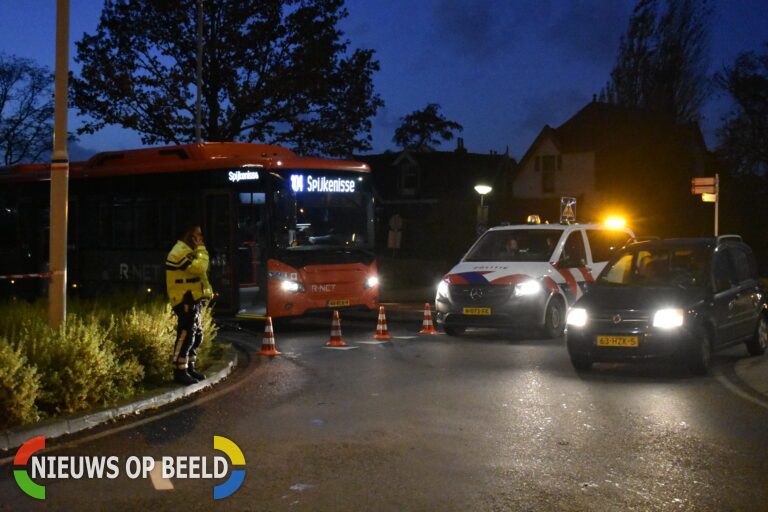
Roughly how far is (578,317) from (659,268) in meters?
1.73

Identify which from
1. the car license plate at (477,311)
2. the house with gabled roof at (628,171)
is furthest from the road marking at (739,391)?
the house with gabled roof at (628,171)

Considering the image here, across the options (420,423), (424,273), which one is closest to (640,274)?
(420,423)

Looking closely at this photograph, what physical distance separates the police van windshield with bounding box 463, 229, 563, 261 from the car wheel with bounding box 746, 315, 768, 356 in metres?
3.77

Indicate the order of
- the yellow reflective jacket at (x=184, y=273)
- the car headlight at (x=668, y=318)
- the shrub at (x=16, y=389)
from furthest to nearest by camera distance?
1. the car headlight at (x=668, y=318)
2. the yellow reflective jacket at (x=184, y=273)
3. the shrub at (x=16, y=389)

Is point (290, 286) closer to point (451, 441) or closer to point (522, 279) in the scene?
point (522, 279)

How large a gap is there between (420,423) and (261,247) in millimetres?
8887

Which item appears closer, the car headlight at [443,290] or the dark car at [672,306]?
the dark car at [672,306]

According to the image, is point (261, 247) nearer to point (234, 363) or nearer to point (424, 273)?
point (234, 363)

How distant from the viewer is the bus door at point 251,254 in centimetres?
1702

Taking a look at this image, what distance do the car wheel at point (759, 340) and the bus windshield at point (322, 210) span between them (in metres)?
7.44

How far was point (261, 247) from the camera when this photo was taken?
55.7ft

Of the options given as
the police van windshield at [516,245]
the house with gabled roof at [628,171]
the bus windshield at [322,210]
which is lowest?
the police van windshield at [516,245]

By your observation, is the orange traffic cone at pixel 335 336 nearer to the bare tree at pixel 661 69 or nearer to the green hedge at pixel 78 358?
the green hedge at pixel 78 358
